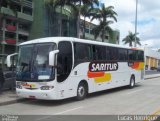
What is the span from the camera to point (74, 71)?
15.3m

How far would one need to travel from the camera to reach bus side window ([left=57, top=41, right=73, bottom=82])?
46.4ft

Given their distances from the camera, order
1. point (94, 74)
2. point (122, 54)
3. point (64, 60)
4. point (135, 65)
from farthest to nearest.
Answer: point (135, 65), point (122, 54), point (94, 74), point (64, 60)

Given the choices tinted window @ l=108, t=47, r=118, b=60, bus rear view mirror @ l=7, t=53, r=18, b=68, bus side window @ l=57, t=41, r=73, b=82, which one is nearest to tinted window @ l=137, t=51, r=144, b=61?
tinted window @ l=108, t=47, r=118, b=60

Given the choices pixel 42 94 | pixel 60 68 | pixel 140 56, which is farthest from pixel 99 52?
pixel 140 56

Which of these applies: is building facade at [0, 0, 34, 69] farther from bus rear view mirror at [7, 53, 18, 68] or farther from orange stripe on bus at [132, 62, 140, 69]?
bus rear view mirror at [7, 53, 18, 68]

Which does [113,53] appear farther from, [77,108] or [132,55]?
[77,108]

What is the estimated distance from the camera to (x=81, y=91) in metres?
16.0

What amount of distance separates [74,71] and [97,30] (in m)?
43.9

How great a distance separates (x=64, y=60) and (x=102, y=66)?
14.0 feet

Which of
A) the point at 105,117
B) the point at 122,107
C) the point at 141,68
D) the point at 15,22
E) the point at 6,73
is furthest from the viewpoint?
the point at 15,22

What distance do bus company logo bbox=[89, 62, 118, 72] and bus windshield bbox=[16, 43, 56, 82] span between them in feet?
11.7

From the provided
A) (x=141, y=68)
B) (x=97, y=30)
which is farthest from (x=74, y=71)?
(x=97, y=30)

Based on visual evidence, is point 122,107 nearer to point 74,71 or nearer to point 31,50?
point 74,71

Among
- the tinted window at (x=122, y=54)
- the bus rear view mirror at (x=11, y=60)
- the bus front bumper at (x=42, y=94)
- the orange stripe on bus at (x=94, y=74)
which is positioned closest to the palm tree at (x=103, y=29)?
the tinted window at (x=122, y=54)
